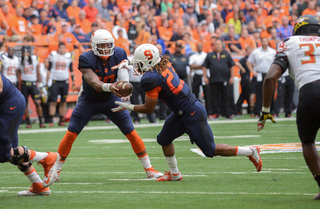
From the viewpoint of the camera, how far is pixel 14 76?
52.4 ft

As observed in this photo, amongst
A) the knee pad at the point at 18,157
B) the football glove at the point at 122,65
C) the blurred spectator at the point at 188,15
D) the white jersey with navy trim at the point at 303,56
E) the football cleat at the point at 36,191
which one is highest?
the white jersey with navy trim at the point at 303,56

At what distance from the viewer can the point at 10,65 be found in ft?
52.0

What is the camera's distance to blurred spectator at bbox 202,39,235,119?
17766mm

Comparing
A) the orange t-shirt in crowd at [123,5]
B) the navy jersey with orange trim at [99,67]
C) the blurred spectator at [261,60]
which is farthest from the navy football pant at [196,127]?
the orange t-shirt in crowd at [123,5]

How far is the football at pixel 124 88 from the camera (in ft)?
23.5

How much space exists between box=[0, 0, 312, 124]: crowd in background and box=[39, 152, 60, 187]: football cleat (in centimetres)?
1086

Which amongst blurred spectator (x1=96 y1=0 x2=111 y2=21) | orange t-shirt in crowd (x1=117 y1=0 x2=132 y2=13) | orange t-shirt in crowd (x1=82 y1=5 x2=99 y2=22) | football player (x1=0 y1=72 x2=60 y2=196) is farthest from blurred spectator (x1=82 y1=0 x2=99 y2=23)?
football player (x1=0 y1=72 x2=60 y2=196)

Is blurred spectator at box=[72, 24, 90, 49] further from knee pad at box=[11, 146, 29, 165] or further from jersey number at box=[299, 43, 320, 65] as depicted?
jersey number at box=[299, 43, 320, 65]

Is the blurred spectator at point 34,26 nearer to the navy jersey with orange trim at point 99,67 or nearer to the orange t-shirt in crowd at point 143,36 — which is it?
the orange t-shirt in crowd at point 143,36

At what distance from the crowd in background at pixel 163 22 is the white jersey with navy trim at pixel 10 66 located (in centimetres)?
126

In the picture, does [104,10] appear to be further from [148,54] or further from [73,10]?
[148,54]

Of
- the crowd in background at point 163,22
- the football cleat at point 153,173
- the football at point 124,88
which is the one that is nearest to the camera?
the football at point 124,88

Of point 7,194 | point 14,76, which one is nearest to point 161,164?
point 7,194

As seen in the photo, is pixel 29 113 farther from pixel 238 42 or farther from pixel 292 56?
pixel 292 56
